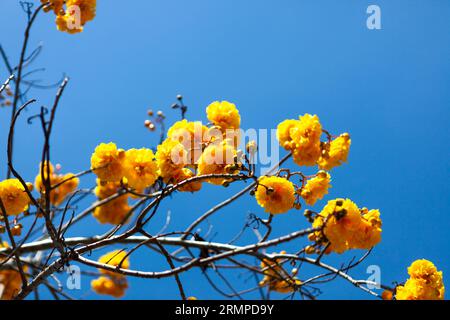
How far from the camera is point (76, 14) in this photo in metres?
2.97

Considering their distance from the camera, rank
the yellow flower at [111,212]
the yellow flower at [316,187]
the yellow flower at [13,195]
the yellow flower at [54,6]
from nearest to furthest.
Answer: the yellow flower at [316,187] → the yellow flower at [13,195] → the yellow flower at [54,6] → the yellow flower at [111,212]

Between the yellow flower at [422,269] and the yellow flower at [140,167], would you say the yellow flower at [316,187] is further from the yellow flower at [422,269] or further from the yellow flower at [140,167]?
the yellow flower at [140,167]

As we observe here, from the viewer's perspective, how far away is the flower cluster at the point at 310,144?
2.10 metres

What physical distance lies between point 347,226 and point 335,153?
0.59 meters

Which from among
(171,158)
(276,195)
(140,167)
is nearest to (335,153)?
(276,195)

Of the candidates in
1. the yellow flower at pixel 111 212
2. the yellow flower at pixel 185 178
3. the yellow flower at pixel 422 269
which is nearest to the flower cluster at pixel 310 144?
the yellow flower at pixel 185 178

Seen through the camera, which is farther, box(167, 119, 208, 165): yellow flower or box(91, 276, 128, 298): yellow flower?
box(91, 276, 128, 298): yellow flower

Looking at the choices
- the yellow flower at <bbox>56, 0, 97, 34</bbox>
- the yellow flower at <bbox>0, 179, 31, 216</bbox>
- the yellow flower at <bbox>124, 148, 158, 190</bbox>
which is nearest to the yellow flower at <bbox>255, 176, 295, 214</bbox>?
the yellow flower at <bbox>124, 148, 158, 190</bbox>

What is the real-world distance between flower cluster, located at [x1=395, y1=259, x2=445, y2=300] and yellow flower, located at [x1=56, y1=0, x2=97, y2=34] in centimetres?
251

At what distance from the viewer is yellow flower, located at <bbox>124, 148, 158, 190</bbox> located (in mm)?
2109

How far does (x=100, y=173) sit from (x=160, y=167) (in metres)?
0.33

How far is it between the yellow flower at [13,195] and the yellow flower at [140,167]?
65 cm

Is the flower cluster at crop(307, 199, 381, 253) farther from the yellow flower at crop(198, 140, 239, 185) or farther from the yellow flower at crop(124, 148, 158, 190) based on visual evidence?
the yellow flower at crop(124, 148, 158, 190)

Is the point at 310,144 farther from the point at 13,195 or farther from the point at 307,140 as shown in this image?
the point at 13,195
